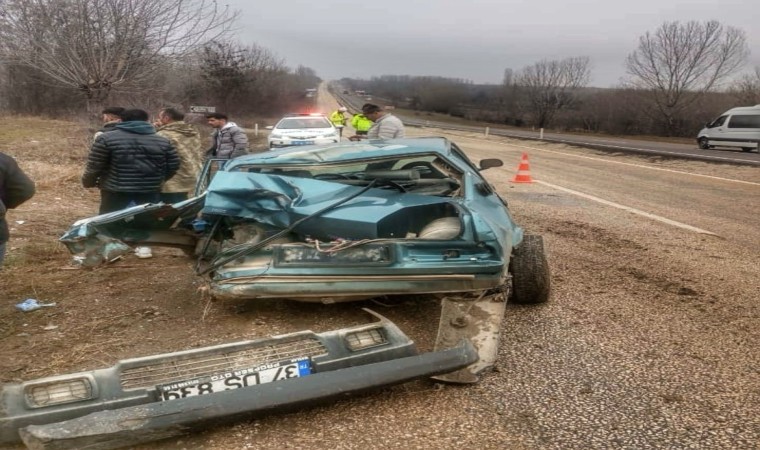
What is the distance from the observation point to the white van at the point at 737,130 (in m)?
23.2

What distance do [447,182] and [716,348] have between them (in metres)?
2.15

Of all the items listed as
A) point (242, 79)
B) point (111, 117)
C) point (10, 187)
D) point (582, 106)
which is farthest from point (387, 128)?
point (582, 106)

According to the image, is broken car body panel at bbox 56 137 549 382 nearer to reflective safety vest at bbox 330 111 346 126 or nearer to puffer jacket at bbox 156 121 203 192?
puffer jacket at bbox 156 121 203 192

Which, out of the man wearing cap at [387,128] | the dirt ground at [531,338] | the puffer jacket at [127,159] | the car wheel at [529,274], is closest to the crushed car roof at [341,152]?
the car wheel at [529,274]

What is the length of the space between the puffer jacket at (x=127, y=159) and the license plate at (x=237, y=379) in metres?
3.01

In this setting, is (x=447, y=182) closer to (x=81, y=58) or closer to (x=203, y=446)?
(x=203, y=446)

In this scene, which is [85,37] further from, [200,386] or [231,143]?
[200,386]

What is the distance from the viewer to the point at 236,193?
387 centimetres

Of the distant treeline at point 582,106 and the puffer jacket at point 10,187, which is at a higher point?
the distant treeline at point 582,106

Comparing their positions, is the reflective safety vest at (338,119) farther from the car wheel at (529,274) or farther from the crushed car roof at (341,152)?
the car wheel at (529,274)

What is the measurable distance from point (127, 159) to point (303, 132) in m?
11.6

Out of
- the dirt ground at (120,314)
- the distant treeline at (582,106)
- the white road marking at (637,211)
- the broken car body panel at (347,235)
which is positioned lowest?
the dirt ground at (120,314)

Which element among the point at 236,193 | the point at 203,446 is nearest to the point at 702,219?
the point at 236,193

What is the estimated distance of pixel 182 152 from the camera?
607 centimetres
